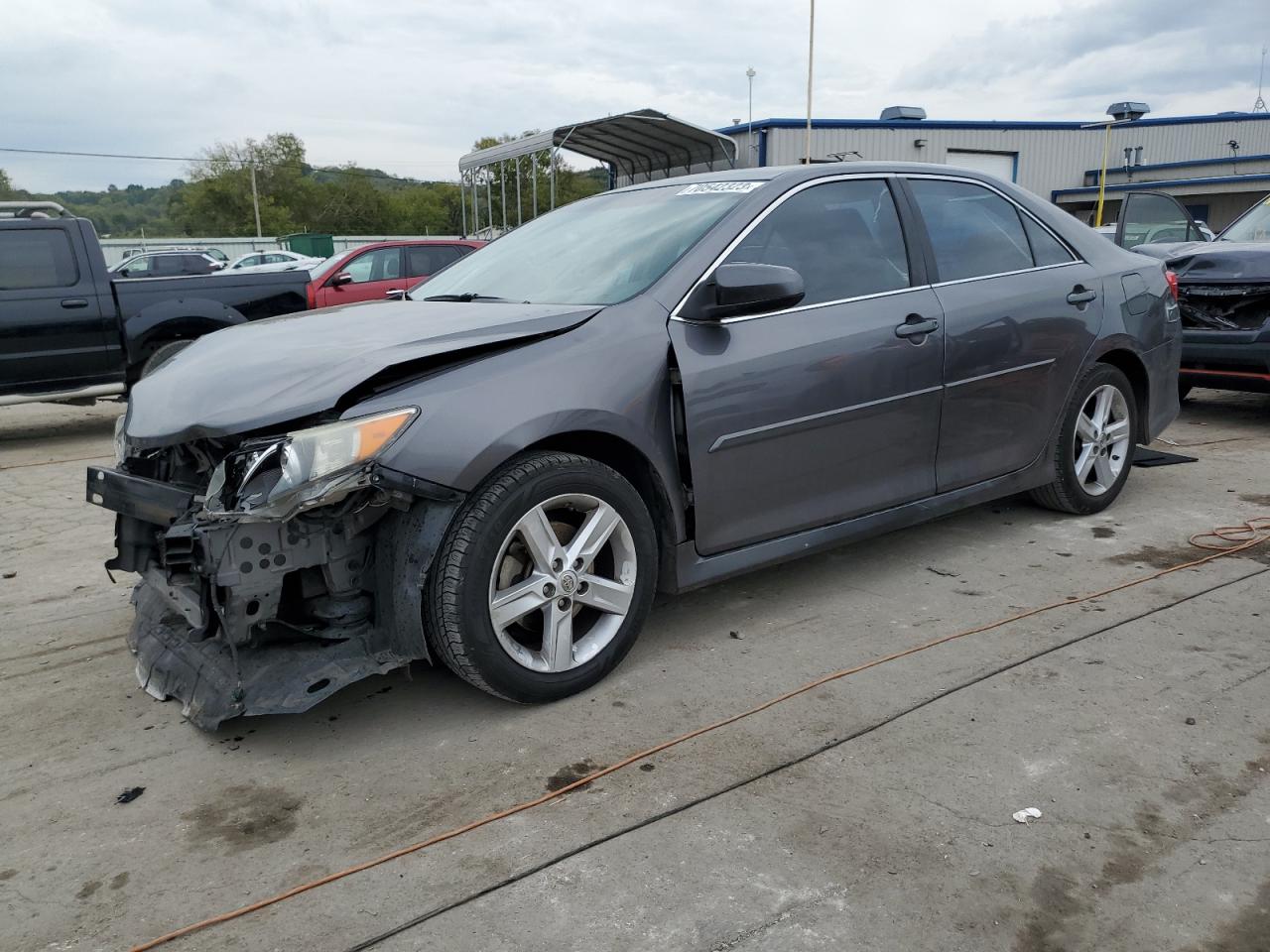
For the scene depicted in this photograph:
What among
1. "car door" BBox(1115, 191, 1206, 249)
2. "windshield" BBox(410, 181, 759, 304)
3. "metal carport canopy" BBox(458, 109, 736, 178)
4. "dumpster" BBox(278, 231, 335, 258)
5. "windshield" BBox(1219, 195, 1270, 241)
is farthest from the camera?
"dumpster" BBox(278, 231, 335, 258)

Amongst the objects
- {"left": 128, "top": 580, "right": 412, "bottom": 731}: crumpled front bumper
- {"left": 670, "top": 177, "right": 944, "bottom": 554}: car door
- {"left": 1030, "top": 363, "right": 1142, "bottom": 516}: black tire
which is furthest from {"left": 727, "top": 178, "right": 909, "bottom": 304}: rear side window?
{"left": 128, "top": 580, "right": 412, "bottom": 731}: crumpled front bumper

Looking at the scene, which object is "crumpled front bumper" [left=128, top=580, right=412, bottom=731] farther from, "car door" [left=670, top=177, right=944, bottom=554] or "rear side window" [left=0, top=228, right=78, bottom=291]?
"rear side window" [left=0, top=228, right=78, bottom=291]

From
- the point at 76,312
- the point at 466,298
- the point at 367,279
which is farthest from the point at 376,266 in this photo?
the point at 466,298

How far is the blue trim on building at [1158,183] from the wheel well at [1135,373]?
25.9 meters

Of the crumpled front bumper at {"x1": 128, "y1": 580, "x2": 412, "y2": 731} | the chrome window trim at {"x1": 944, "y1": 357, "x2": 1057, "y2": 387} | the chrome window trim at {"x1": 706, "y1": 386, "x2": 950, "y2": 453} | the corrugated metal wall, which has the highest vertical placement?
the corrugated metal wall

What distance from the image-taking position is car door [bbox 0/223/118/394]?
825 centimetres

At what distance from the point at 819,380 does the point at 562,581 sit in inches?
48.1

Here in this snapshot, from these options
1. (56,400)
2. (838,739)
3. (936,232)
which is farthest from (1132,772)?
(56,400)

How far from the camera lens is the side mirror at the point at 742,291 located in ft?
10.6

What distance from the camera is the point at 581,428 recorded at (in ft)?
9.99

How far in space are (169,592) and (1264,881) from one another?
2.88 m

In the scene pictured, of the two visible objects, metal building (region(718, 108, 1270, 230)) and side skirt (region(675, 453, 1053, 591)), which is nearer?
side skirt (region(675, 453, 1053, 591))

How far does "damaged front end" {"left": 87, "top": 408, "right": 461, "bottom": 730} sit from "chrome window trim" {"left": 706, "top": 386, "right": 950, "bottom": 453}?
987 mm

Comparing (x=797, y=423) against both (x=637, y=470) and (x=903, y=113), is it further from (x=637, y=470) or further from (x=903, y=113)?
(x=903, y=113)
